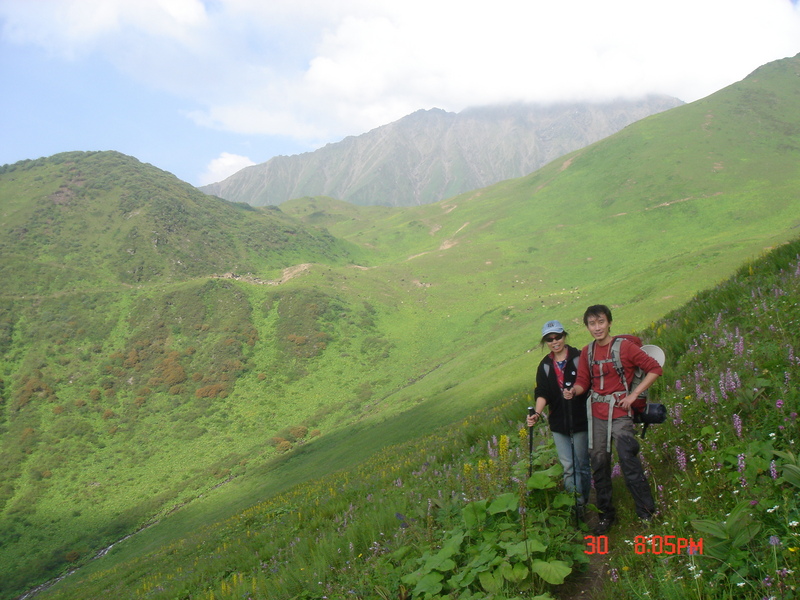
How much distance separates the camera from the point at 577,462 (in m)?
5.93

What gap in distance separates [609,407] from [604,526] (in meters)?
1.39

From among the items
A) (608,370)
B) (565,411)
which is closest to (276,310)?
(565,411)

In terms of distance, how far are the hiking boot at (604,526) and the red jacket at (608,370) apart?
3.92ft

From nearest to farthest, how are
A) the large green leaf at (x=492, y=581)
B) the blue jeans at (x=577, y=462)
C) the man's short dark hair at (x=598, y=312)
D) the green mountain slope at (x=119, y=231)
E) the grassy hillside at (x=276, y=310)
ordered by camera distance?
1. the large green leaf at (x=492, y=581)
2. the man's short dark hair at (x=598, y=312)
3. the blue jeans at (x=577, y=462)
4. the grassy hillside at (x=276, y=310)
5. the green mountain slope at (x=119, y=231)

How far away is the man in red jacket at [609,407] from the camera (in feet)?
16.2

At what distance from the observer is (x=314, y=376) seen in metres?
60.8

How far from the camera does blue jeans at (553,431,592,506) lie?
5.82 m

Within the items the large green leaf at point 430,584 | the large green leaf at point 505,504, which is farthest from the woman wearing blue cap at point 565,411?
the large green leaf at point 430,584

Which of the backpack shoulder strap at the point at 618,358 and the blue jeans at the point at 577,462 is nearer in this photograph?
the backpack shoulder strap at the point at 618,358

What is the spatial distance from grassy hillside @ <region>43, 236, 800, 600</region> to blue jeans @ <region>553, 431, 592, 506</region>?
0.32 m

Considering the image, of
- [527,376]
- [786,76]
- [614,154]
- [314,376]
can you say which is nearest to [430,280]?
[314,376]

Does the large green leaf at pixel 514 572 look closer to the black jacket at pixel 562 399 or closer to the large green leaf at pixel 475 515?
the large green leaf at pixel 475 515

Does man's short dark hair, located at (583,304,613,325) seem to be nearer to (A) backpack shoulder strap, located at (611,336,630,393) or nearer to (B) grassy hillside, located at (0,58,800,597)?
(A) backpack shoulder strap, located at (611,336,630,393)
